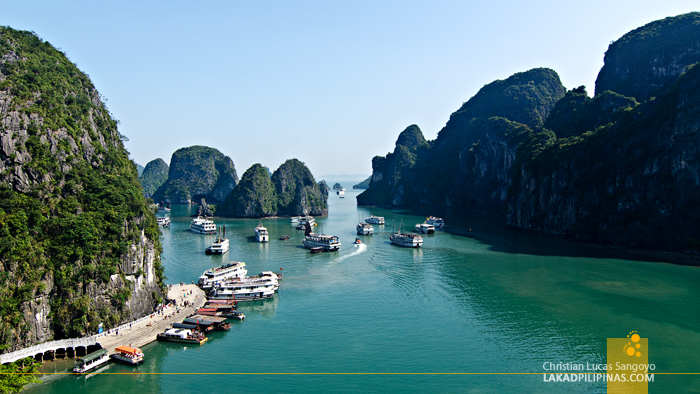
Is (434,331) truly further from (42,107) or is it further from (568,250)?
(568,250)

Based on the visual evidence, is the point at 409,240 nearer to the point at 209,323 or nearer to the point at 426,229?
the point at 426,229

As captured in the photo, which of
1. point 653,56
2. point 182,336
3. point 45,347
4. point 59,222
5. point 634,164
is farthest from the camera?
point 653,56

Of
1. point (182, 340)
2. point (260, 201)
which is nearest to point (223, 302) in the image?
point (182, 340)

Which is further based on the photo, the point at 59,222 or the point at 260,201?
the point at 260,201

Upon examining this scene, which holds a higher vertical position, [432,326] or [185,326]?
[185,326]

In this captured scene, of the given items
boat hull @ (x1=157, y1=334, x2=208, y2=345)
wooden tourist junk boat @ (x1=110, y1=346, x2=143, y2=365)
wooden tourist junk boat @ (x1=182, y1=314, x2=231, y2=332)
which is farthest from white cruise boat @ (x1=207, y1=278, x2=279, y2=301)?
wooden tourist junk boat @ (x1=110, y1=346, x2=143, y2=365)

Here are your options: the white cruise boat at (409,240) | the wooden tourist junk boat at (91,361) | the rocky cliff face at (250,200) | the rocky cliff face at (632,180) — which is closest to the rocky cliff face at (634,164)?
the rocky cliff face at (632,180)

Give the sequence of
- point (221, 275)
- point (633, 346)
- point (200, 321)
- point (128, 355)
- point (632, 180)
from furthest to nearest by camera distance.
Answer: point (632, 180)
point (221, 275)
point (200, 321)
point (633, 346)
point (128, 355)

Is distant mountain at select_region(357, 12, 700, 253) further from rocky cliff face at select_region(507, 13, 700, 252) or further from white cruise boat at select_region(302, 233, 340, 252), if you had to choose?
white cruise boat at select_region(302, 233, 340, 252)

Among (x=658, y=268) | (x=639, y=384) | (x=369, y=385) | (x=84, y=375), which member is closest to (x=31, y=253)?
(x=84, y=375)
